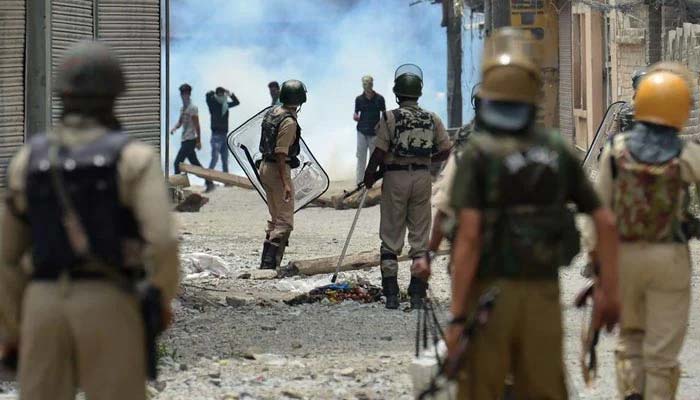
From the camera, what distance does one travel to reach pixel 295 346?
10.3 m

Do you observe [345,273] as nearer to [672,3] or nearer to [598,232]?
[598,232]

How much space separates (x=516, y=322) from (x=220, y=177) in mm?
21740

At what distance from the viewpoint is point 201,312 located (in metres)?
11.8

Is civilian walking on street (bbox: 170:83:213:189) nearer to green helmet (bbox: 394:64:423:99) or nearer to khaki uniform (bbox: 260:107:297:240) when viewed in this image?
khaki uniform (bbox: 260:107:297:240)

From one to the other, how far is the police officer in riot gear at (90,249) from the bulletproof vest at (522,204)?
3.45 feet

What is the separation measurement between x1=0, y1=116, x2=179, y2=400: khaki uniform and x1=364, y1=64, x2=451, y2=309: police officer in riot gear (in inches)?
255

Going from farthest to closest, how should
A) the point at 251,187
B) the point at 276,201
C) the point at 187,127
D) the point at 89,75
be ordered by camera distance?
the point at 187,127 → the point at 251,187 → the point at 276,201 → the point at 89,75

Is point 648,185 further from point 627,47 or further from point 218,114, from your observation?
point 218,114

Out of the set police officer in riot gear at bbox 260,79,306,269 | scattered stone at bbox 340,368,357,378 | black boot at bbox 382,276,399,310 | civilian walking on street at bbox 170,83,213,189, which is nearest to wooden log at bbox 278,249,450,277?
police officer in riot gear at bbox 260,79,306,269

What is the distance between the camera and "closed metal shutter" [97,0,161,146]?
1203 cm

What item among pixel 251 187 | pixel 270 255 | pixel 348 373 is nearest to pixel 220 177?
pixel 251 187

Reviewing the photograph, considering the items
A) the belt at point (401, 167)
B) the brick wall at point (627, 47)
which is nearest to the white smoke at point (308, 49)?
the brick wall at point (627, 47)

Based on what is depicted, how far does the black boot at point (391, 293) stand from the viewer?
12078 mm

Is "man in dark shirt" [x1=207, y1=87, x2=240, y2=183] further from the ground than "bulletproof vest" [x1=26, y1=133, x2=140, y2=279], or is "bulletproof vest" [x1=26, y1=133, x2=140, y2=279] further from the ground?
"man in dark shirt" [x1=207, y1=87, x2=240, y2=183]
